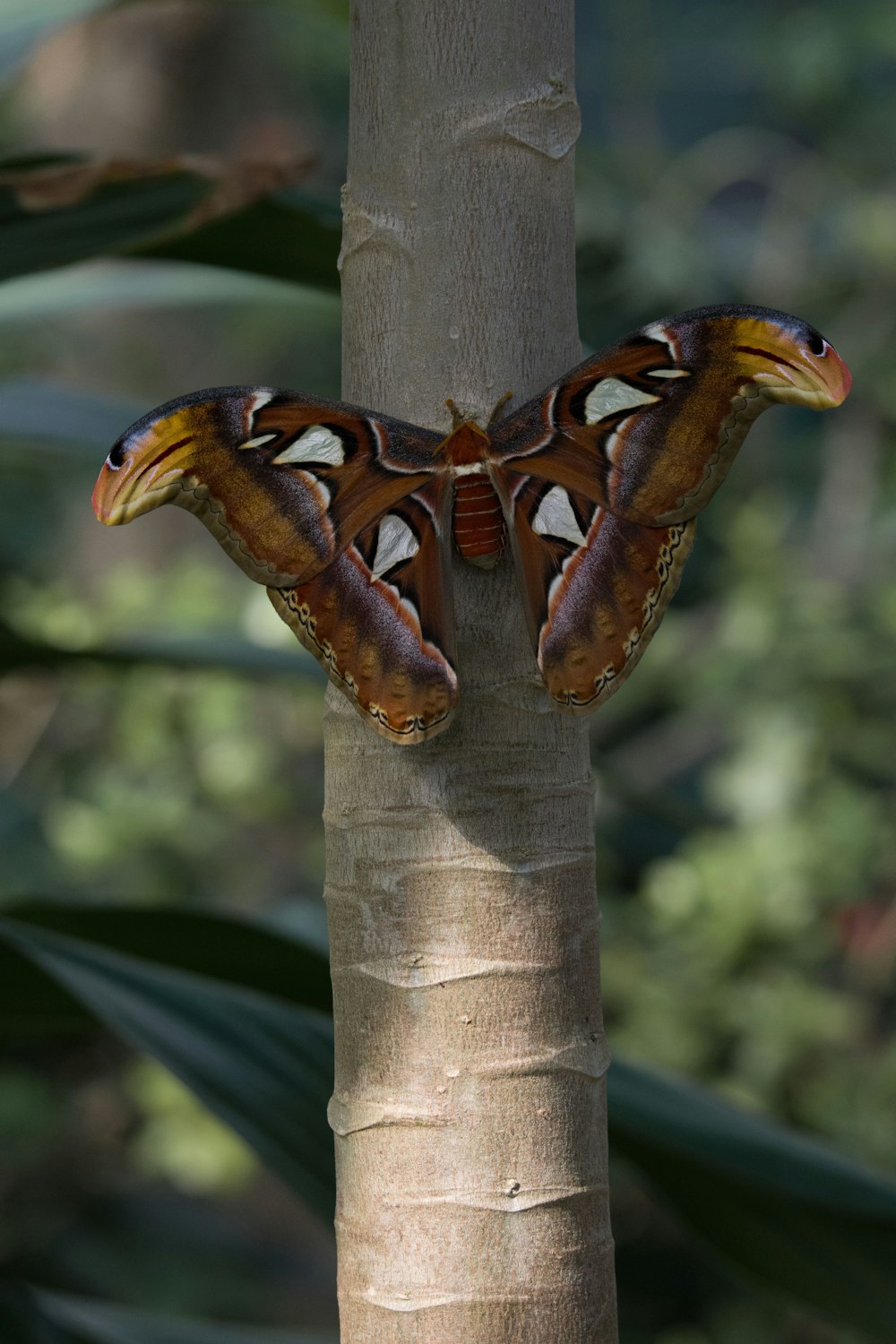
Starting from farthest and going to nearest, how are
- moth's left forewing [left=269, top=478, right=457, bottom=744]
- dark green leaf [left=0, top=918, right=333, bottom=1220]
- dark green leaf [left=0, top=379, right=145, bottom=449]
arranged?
dark green leaf [left=0, top=379, right=145, bottom=449] → dark green leaf [left=0, top=918, right=333, bottom=1220] → moth's left forewing [left=269, top=478, right=457, bottom=744]

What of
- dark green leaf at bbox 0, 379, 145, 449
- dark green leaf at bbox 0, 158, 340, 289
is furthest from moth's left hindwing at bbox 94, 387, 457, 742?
dark green leaf at bbox 0, 379, 145, 449

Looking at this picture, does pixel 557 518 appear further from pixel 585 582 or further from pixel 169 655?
pixel 169 655

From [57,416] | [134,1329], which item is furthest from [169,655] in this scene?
[134,1329]

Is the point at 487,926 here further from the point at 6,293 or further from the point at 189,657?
the point at 6,293

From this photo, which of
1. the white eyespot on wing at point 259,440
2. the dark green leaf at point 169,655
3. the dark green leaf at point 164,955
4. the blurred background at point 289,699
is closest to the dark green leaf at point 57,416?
the blurred background at point 289,699

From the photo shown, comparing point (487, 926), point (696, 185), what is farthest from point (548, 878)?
point (696, 185)

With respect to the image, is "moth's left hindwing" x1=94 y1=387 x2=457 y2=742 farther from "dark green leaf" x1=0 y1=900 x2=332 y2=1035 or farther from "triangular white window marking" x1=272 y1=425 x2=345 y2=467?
"dark green leaf" x1=0 y1=900 x2=332 y2=1035
